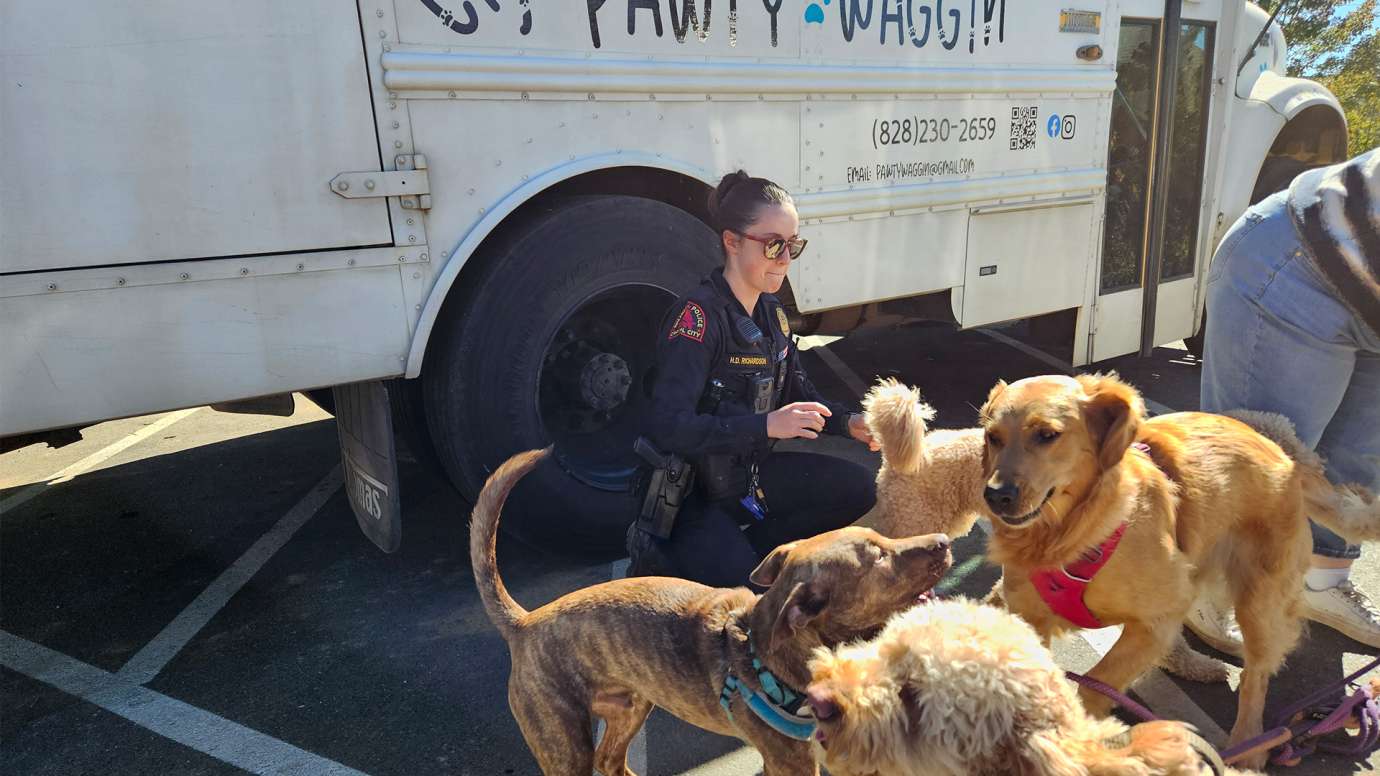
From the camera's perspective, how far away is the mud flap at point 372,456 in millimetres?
3238

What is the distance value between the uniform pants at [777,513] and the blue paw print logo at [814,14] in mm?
2023

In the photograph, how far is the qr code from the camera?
15.4 feet

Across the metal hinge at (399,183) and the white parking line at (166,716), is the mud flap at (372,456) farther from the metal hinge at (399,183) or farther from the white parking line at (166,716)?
the white parking line at (166,716)

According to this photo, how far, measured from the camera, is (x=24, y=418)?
8.41 ft

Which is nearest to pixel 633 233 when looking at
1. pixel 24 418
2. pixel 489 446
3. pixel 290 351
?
pixel 489 446

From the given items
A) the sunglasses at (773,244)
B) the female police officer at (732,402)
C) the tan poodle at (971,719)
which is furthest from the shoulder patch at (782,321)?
the tan poodle at (971,719)

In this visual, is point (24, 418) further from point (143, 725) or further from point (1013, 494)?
point (1013, 494)

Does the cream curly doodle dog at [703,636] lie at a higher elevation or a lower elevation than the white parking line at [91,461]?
higher

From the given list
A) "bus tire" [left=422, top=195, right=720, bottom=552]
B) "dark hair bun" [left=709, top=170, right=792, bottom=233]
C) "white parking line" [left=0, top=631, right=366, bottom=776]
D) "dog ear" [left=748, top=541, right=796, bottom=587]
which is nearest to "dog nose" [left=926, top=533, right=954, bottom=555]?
"dog ear" [left=748, top=541, right=796, bottom=587]

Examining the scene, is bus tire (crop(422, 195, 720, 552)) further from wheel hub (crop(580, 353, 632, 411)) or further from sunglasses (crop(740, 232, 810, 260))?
sunglasses (crop(740, 232, 810, 260))

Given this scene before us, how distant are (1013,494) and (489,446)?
207cm

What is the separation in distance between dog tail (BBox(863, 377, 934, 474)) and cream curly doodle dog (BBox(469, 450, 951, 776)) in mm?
698

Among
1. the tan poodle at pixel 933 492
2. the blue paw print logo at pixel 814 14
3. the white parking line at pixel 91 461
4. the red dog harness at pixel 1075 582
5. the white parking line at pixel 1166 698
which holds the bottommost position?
the white parking line at pixel 91 461

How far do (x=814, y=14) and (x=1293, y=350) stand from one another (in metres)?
2.37
